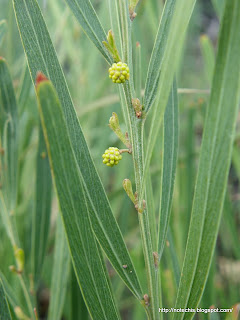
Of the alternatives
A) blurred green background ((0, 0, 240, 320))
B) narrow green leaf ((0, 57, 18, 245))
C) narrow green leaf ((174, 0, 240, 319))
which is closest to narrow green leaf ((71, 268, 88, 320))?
blurred green background ((0, 0, 240, 320))

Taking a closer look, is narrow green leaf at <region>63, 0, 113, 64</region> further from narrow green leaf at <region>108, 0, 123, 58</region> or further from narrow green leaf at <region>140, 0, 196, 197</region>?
narrow green leaf at <region>140, 0, 196, 197</region>

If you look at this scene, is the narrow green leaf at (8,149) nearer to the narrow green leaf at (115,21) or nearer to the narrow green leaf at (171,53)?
the narrow green leaf at (115,21)

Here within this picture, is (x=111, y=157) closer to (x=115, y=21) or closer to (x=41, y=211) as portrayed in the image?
(x=115, y=21)

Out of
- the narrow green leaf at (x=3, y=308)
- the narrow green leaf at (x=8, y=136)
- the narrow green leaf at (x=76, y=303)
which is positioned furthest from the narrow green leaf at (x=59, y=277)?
the narrow green leaf at (x=3, y=308)

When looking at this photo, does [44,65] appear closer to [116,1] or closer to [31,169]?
[116,1]

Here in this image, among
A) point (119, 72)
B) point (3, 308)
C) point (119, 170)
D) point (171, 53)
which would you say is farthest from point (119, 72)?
point (119, 170)

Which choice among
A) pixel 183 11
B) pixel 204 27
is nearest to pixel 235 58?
pixel 183 11
